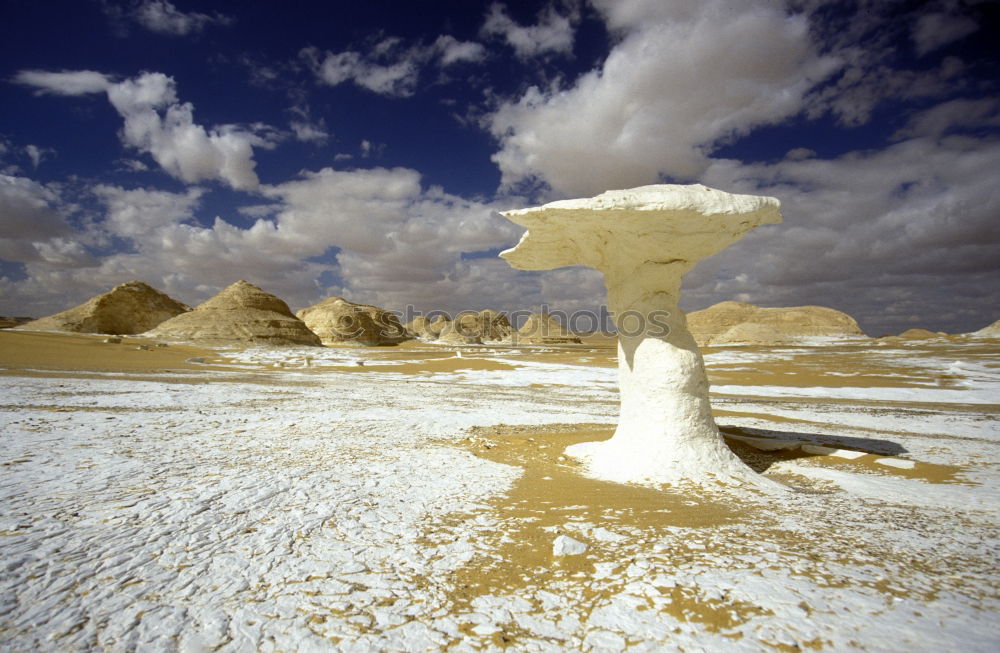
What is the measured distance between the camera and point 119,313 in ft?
164

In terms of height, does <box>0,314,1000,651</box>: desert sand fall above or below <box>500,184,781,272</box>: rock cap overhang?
below

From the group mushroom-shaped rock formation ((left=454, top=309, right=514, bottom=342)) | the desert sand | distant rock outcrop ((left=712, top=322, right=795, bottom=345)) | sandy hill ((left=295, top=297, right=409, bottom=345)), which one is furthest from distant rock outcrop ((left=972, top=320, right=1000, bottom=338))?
sandy hill ((left=295, top=297, right=409, bottom=345))

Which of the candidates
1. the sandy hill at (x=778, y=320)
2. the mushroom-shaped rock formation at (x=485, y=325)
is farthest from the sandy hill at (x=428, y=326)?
the sandy hill at (x=778, y=320)

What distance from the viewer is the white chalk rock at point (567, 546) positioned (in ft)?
9.51

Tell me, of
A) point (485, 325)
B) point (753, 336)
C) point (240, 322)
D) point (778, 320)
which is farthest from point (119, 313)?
point (778, 320)

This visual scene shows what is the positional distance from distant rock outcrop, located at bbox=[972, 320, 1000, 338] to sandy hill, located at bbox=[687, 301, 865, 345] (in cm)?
1528

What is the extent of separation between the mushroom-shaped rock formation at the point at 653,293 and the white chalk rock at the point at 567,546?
2.15 meters

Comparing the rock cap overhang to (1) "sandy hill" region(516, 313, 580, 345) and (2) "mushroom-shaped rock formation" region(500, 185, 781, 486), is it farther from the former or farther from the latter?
(1) "sandy hill" region(516, 313, 580, 345)

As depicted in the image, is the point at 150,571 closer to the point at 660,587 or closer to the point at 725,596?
the point at 660,587

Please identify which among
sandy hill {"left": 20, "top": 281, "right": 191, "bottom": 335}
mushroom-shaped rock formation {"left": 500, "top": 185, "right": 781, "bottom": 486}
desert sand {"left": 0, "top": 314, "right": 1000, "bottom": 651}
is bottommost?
desert sand {"left": 0, "top": 314, "right": 1000, "bottom": 651}

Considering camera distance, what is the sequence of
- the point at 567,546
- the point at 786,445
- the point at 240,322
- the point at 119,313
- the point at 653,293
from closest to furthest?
the point at 567,546 < the point at 653,293 < the point at 786,445 < the point at 240,322 < the point at 119,313

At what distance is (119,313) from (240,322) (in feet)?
73.7

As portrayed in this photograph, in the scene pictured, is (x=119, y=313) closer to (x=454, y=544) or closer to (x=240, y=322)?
(x=240, y=322)

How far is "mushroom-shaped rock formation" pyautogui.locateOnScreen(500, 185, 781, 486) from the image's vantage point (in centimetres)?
483
